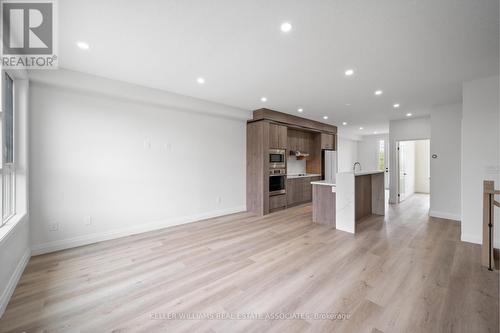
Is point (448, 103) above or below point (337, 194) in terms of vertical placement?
above

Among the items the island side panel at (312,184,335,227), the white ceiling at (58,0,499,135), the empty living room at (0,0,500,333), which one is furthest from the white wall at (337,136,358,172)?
the white ceiling at (58,0,499,135)

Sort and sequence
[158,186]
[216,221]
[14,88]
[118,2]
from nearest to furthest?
[118,2] < [14,88] < [158,186] < [216,221]

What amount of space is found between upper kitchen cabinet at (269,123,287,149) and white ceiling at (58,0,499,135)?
5.42ft

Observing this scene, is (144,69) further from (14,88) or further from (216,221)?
(216,221)

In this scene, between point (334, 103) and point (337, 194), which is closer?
point (337, 194)

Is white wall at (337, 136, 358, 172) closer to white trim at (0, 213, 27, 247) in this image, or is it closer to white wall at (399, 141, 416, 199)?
white wall at (399, 141, 416, 199)

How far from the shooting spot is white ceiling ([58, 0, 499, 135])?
6.17 ft

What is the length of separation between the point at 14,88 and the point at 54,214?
185 cm

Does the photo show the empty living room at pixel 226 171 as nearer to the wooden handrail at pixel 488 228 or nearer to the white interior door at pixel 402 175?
the wooden handrail at pixel 488 228

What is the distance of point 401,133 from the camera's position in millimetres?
6527

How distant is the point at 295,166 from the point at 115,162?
5.53 m

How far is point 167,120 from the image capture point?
4.35 meters

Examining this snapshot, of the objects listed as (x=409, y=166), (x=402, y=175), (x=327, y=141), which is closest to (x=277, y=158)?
(x=327, y=141)

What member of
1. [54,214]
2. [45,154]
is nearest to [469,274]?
[54,214]
